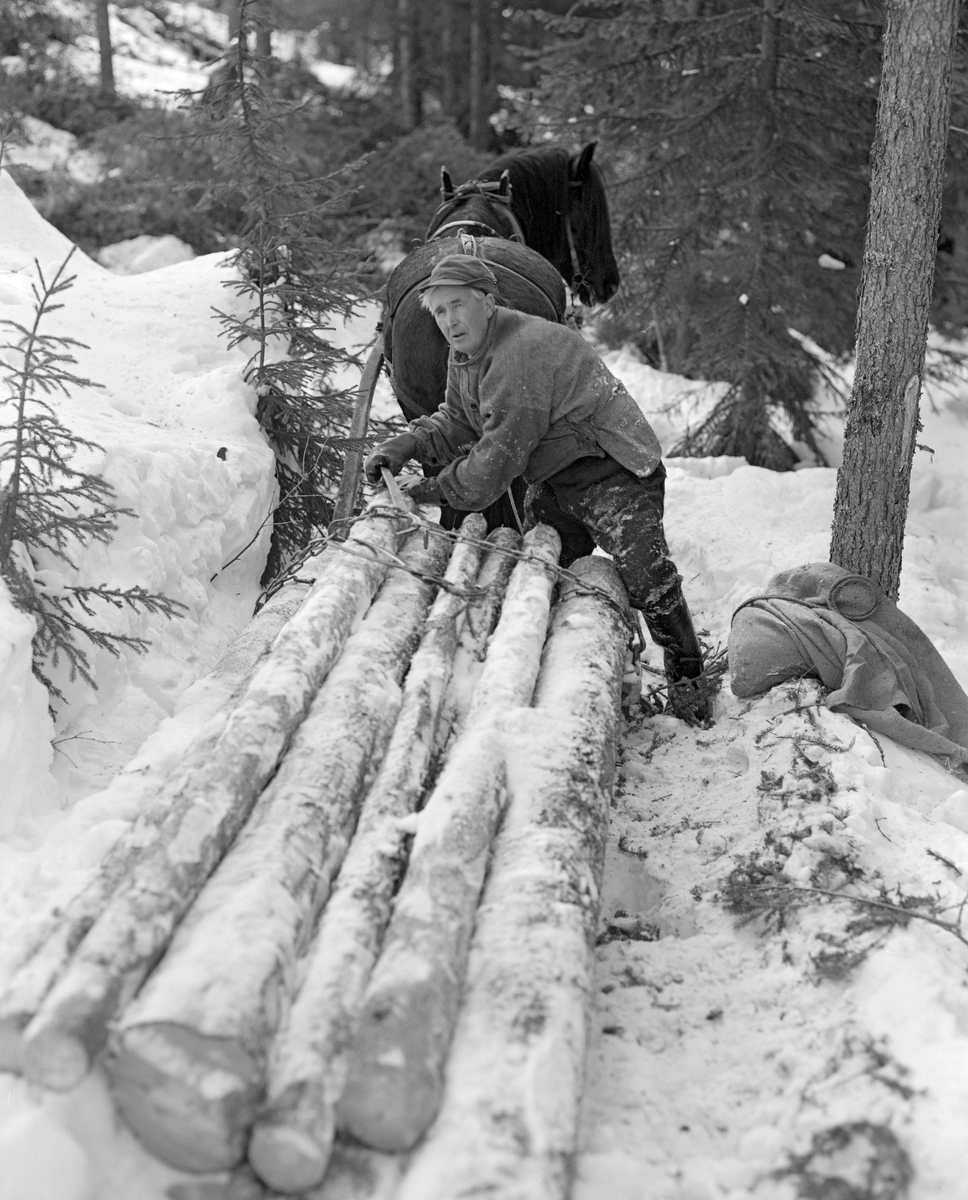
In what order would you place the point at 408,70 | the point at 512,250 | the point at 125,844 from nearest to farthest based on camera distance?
1. the point at 125,844
2. the point at 512,250
3. the point at 408,70

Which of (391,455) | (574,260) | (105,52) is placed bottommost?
(391,455)

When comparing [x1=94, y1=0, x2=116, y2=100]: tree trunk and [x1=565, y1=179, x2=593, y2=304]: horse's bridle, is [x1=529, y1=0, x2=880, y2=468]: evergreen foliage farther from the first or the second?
[x1=94, y1=0, x2=116, y2=100]: tree trunk

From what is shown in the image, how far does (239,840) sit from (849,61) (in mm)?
7507

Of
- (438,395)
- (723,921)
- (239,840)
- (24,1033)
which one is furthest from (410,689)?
(438,395)

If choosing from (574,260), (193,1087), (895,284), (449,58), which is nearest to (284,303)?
(574,260)

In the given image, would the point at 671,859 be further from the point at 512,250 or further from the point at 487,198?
the point at 487,198

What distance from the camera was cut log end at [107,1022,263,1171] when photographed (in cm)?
214

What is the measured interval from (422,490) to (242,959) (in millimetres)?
2610

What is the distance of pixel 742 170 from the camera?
25.5ft

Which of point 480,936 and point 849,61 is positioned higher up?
point 849,61

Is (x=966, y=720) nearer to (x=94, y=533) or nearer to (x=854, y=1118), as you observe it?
(x=854, y=1118)

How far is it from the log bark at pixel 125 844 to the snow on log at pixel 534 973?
970mm

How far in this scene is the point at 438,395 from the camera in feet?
17.6

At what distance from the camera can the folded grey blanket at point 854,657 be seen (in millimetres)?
4293
